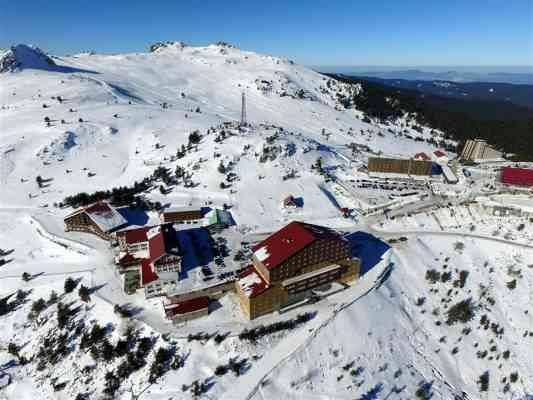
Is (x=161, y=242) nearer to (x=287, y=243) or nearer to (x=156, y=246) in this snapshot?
(x=156, y=246)

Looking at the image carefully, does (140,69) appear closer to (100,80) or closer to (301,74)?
(100,80)

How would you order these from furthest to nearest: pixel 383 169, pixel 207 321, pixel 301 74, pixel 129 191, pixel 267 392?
1. pixel 301 74
2. pixel 383 169
3. pixel 129 191
4. pixel 207 321
5. pixel 267 392

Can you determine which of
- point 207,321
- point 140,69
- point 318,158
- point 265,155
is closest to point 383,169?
point 318,158

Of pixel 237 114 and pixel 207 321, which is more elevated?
pixel 237 114

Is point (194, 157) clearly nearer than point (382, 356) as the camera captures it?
No

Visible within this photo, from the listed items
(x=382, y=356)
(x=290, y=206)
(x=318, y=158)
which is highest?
(x=318, y=158)

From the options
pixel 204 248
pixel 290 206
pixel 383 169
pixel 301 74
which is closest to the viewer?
pixel 204 248

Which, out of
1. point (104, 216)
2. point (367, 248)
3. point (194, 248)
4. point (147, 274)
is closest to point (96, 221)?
point (104, 216)

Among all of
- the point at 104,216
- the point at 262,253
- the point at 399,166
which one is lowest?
the point at 104,216
